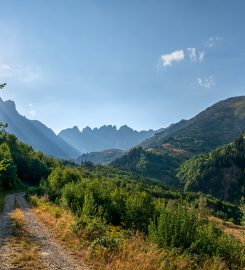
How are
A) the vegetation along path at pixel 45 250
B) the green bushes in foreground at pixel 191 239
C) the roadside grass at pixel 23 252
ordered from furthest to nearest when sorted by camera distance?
the green bushes in foreground at pixel 191 239 < the vegetation along path at pixel 45 250 < the roadside grass at pixel 23 252

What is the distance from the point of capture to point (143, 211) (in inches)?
1235

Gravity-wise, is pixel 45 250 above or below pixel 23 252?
below

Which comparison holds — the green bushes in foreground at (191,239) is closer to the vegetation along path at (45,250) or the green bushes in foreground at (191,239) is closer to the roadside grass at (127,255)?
the roadside grass at (127,255)

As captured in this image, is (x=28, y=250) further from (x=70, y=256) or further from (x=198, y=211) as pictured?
(x=198, y=211)

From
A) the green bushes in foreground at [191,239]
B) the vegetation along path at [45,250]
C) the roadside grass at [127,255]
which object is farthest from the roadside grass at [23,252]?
the green bushes in foreground at [191,239]

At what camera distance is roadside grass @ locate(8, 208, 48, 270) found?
16.5 metres

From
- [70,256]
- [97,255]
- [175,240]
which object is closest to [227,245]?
[175,240]

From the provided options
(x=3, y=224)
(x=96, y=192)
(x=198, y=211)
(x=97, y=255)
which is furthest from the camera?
(x=96, y=192)

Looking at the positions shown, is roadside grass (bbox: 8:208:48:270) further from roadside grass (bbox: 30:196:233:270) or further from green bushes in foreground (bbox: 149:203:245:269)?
green bushes in foreground (bbox: 149:203:245:269)

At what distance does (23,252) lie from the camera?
1867 cm

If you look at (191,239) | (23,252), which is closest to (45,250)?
(23,252)

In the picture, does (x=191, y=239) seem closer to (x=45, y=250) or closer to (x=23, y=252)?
(x=45, y=250)

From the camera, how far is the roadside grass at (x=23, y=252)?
1655cm

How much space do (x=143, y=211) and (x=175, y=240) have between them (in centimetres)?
1070
